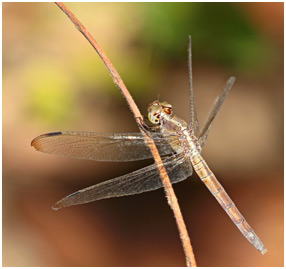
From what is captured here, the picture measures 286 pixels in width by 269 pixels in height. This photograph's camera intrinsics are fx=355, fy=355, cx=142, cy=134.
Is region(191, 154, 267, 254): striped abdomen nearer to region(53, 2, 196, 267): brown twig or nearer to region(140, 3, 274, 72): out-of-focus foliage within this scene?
region(53, 2, 196, 267): brown twig

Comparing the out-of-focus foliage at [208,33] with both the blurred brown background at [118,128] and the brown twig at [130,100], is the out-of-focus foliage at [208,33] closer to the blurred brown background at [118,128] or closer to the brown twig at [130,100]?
the blurred brown background at [118,128]

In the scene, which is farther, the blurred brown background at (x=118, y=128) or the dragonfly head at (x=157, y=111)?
the blurred brown background at (x=118, y=128)

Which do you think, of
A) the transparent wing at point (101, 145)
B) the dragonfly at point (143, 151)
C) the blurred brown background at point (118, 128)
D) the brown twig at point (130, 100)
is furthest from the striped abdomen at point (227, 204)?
the blurred brown background at point (118, 128)

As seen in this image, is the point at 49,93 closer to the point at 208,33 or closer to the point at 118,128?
the point at 118,128

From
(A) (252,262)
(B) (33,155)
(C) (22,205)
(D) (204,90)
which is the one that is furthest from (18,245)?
(D) (204,90)

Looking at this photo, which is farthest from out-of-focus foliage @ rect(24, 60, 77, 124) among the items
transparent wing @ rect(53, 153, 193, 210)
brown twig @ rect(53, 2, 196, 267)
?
brown twig @ rect(53, 2, 196, 267)

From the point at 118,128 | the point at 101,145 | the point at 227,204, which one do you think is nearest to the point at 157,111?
the point at 101,145
